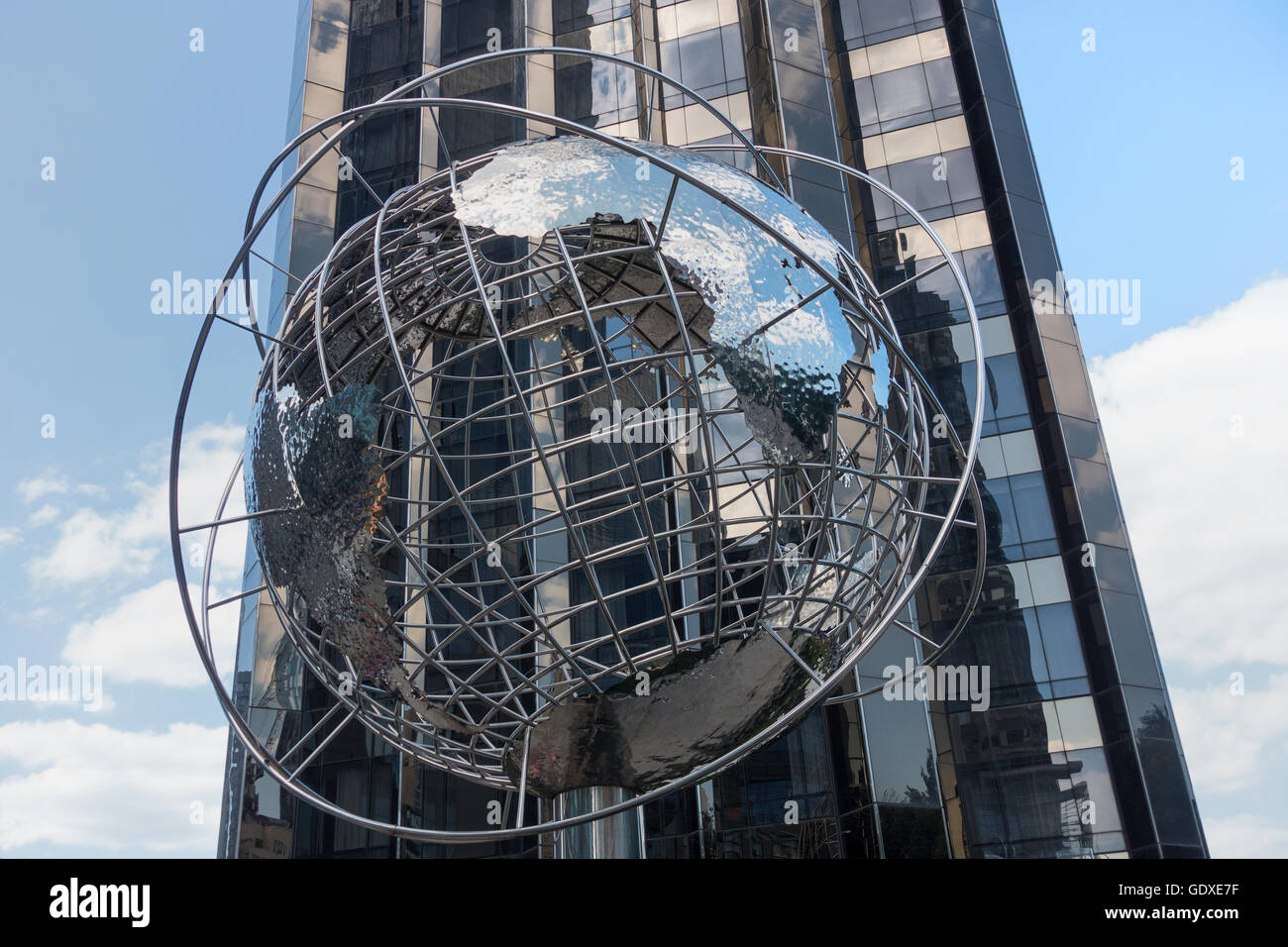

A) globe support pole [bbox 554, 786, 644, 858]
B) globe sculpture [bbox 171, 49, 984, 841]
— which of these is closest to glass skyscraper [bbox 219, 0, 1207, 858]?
globe sculpture [bbox 171, 49, 984, 841]

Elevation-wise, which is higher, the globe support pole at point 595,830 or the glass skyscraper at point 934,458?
the glass skyscraper at point 934,458

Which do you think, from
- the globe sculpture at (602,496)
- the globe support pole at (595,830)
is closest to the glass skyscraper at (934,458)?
the globe sculpture at (602,496)

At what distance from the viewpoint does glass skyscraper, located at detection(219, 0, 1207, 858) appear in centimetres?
1667

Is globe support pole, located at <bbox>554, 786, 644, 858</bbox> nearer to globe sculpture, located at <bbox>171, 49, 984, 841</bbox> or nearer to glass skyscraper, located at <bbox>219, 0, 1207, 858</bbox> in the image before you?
globe sculpture, located at <bbox>171, 49, 984, 841</bbox>

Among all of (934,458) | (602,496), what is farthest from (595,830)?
(934,458)

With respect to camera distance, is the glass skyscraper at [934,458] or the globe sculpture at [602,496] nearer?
the globe sculpture at [602,496]

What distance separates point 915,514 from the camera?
6199mm

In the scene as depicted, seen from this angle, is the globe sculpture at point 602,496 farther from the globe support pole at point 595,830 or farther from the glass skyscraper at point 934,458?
the glass skyscraper at point 934,458

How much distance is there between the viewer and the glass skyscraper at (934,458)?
656 inches

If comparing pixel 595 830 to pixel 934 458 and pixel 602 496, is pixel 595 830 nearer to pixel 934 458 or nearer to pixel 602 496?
pixel 602 496

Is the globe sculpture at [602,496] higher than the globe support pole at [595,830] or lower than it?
higher

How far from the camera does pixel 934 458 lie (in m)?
19.6
